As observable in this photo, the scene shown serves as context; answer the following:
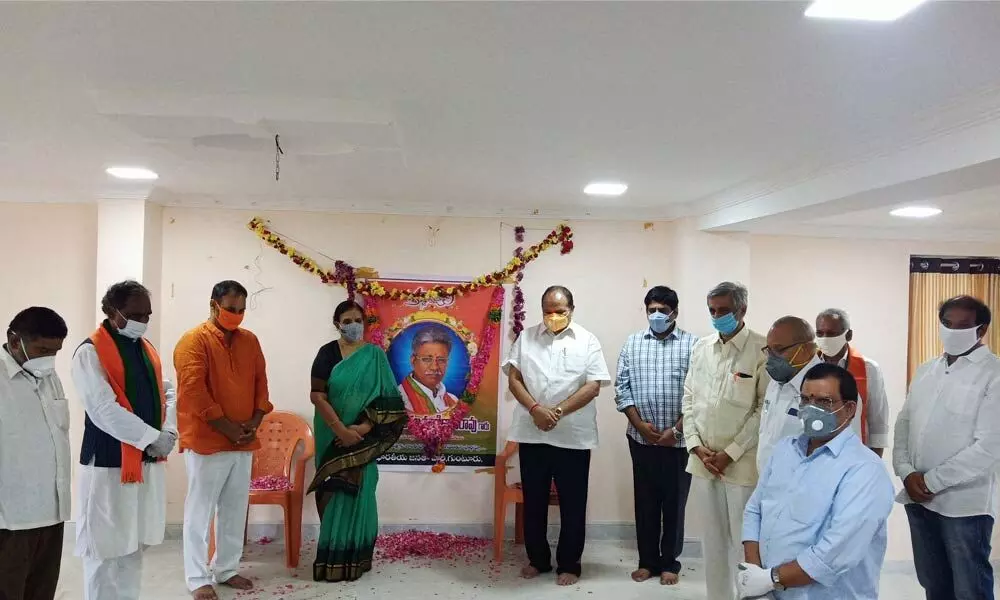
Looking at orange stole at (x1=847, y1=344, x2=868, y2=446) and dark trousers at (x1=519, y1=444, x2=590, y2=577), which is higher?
orange stole at (x1=847, y1=344, x2=868, y2=446)

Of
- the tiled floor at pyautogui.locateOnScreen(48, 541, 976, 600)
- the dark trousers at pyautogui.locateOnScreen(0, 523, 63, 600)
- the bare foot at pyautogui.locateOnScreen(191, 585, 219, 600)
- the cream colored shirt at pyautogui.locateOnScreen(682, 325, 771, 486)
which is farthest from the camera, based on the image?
the tiled floor at pyautogui.locateOnScreen(48, 541, 976, 600)

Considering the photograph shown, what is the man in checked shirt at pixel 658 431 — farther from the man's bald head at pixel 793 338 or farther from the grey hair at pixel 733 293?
the man's bald head at pixel 793 338

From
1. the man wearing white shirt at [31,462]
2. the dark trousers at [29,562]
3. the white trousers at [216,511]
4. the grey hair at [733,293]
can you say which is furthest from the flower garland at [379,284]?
the dark trousers at [29,562]

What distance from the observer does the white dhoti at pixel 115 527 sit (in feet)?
9.27

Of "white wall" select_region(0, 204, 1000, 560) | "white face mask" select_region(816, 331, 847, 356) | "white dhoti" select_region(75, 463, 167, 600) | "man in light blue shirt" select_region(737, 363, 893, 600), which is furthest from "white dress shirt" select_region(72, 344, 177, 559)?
"white face mask" select_region(816, 331, 847, 356)

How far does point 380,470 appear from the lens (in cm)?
464

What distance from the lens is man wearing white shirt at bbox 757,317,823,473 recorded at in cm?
271

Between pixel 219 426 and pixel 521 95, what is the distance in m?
2.23

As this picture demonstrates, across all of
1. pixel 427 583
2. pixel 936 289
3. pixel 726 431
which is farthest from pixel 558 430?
pixel 936 289

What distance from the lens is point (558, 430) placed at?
3818 millimetres

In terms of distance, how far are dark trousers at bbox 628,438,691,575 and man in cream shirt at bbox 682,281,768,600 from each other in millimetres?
471

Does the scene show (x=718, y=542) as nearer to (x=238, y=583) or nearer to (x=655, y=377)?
(x=655, y=377)

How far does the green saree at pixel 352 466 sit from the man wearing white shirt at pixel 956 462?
2.51 m

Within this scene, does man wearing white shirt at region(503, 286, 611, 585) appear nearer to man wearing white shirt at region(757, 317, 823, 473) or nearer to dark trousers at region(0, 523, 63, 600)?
man wearing white shirt at region(757, 317, 823, 473)
